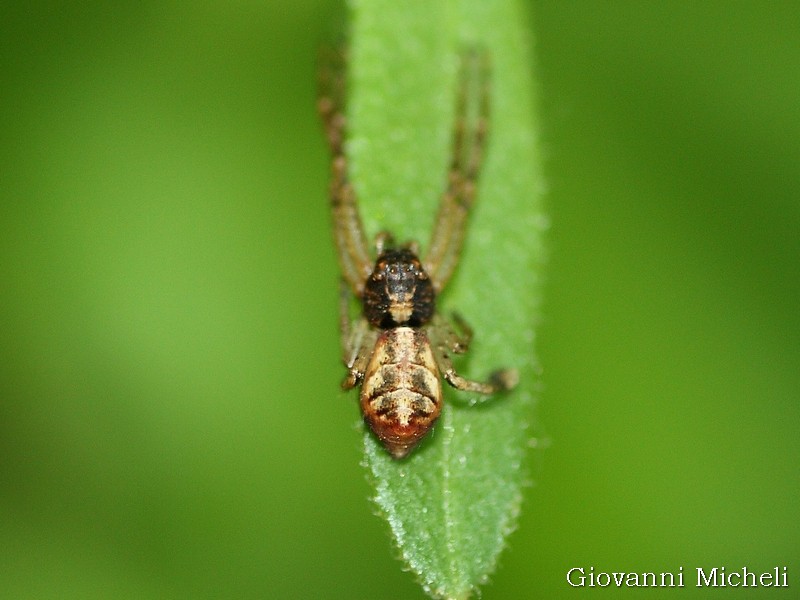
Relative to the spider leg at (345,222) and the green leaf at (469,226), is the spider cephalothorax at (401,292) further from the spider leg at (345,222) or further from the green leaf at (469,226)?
the spider leg at (345,222)

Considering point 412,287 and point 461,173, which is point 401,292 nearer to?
point 412,287

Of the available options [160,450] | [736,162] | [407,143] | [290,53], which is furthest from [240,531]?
[736,162]

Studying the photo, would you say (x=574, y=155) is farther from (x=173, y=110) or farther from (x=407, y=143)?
(x=173, y=110)

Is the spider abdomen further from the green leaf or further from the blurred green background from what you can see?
the blurred green background

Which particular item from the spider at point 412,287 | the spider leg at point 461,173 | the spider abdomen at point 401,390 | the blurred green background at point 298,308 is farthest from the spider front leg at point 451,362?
the blurred green background at point 298,308

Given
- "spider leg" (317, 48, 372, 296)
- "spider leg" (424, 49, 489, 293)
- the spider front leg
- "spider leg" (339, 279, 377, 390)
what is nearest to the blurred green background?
"spider leg" (317, 48, 372, 296)

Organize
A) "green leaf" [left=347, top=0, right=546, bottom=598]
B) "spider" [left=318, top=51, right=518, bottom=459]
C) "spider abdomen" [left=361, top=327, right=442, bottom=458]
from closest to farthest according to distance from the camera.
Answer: "green leaf" [left=347, top=0, right=546, bottom=598] < "spider abdomen" [left=361, top=327, right=442, bottom=458] < "spider" [left=318, top=51, right=518, bottom=459]
